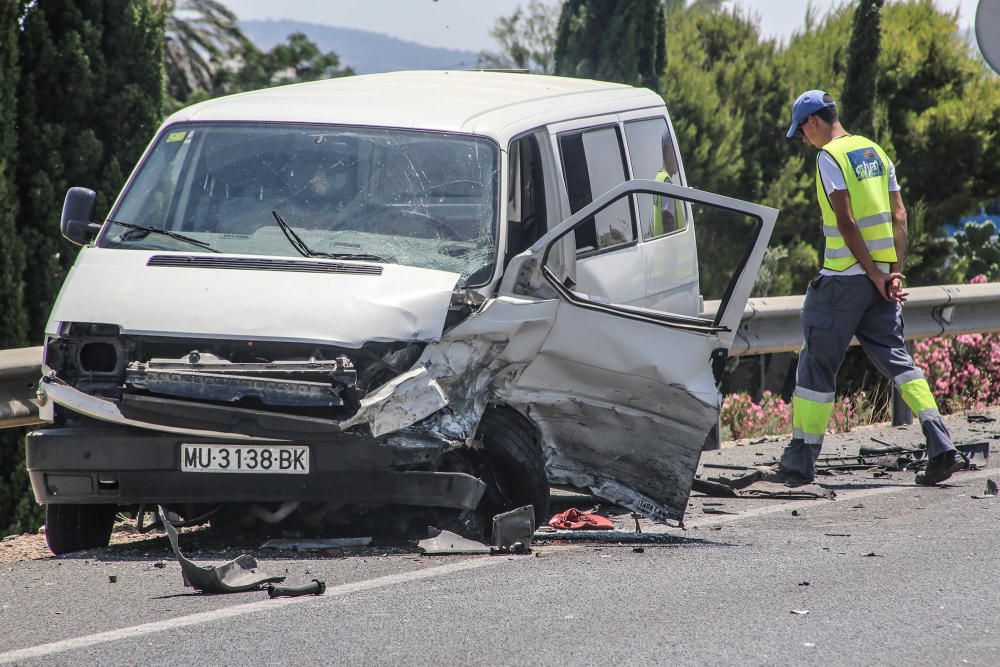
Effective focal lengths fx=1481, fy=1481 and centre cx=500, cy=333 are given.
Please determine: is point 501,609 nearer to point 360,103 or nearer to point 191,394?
point 191,394

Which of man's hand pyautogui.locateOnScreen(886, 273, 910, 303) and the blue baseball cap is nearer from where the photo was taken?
man's hand pyautogui.locateOnScreen(886, 273, 910, 303)

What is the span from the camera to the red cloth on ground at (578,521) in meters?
6.91

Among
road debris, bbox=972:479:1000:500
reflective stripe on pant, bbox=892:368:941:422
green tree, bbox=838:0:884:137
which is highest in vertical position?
green tree, bbox=838:0:884:137

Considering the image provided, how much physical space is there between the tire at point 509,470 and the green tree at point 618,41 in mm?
19645

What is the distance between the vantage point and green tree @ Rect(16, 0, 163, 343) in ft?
38.5

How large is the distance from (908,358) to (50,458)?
15.1ft

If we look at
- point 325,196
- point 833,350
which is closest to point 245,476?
point 325,196

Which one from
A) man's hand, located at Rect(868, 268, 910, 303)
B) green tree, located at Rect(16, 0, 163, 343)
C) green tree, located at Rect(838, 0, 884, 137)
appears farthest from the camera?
green tree, located at Rect(838, 0, 884, 137)

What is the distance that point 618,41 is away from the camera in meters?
26.5

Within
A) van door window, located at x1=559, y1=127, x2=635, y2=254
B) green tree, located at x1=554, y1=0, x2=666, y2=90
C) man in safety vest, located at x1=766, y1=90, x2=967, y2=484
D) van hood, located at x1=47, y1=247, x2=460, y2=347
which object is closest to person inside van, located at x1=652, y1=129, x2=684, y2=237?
van door window, located at x1=559, y1=127, x2=635, y2=254

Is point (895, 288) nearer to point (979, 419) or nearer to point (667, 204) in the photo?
point (667, 204)

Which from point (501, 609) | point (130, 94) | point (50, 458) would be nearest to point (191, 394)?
point (50, 458)

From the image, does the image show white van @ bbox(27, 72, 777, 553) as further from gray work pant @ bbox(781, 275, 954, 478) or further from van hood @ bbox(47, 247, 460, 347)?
gray work pant @ bbox(781, 275, 954, 478)

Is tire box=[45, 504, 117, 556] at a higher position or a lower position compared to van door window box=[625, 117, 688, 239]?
lower
